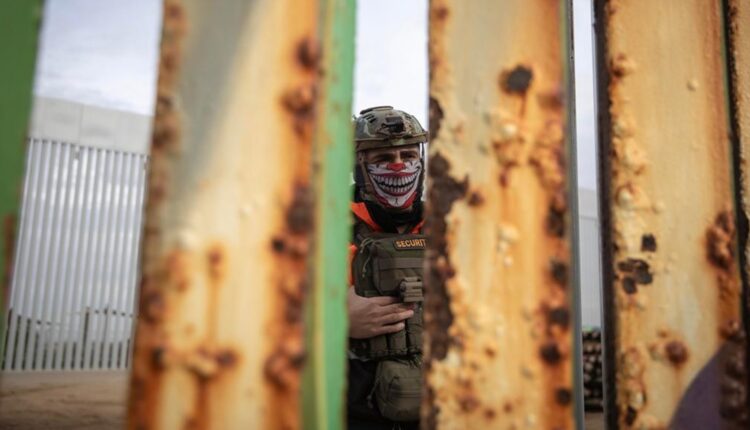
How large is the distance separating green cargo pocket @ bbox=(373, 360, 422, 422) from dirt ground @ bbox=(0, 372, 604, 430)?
3069 mm

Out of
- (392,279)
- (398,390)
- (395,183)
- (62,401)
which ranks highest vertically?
(395,183)

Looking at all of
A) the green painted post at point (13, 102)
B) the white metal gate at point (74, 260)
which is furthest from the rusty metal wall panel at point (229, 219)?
the white metal gate at point (74, 260)

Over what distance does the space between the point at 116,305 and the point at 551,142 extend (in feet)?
26.3

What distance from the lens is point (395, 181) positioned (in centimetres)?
243

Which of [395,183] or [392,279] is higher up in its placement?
[395,183]

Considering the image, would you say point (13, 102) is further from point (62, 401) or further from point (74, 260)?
point (74, 260)

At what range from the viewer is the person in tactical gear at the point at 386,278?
200 cm

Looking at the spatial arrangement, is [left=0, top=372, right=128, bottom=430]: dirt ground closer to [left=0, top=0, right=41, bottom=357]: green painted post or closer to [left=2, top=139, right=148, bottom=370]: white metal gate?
[left=2, top=139, right=148, bottom=370]: white metal gate

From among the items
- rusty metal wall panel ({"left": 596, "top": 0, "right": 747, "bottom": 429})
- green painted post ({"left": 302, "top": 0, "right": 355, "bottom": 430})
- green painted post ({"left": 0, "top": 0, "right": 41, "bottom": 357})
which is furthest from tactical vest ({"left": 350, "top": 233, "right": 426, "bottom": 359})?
green painted post ({"left": 0, "top": 0, "right": 41, "bottom": 357})

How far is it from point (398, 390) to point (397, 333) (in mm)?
219

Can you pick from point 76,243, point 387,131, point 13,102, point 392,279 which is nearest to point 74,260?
point 76,243

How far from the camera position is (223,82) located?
0.65 meters

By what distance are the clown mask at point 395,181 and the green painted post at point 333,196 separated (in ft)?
5.49

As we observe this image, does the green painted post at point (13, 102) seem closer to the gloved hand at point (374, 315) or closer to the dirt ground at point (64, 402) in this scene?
the gloved hand at point (374, 315)
